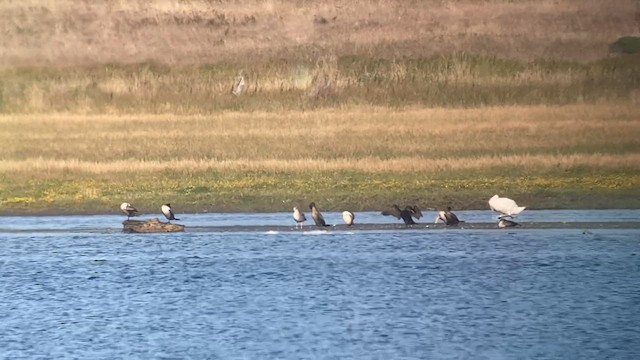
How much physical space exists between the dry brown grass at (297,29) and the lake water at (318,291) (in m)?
26.3

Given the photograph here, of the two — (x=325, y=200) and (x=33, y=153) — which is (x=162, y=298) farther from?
(x=33, y=153)

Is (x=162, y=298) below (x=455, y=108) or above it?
below

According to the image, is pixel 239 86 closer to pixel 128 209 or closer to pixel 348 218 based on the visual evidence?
pixel 128 209

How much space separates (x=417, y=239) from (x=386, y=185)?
6.33 meters

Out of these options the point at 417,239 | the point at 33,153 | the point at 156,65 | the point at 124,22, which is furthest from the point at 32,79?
the point at 417,239

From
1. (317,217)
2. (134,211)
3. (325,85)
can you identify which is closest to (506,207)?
(317,217)

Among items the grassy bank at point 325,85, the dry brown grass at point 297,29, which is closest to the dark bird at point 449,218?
the grassy bank at point 325,85

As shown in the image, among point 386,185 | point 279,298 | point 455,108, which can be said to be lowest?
point 279,298

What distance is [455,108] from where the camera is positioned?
5088 cm

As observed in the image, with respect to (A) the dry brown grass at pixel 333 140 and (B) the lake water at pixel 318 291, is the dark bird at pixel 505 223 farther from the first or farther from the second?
(A) the dry brown grass at pixel 333 140

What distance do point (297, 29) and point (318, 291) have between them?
129 feet

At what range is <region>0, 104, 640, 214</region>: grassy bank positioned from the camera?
121ft

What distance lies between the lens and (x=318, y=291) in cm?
2558

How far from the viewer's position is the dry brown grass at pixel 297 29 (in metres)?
60.7
